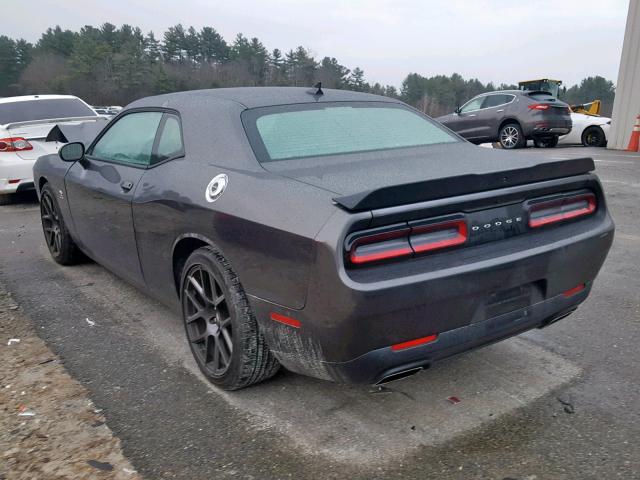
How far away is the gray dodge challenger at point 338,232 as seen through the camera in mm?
2037

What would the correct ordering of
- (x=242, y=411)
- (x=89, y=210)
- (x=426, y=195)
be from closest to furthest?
(x=426, y=195)
(x=242, y=411)
(x=89, y=210)

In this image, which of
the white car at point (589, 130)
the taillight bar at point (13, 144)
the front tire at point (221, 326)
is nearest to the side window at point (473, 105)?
the white car at point (589, 130)

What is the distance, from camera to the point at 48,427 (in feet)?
8.06

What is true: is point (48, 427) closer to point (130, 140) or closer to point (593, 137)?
point (130, 140)

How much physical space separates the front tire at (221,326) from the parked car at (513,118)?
→ 12.1m

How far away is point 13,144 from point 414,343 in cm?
698

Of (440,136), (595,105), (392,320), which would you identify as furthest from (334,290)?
(595,105)

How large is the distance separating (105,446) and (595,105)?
901 inches

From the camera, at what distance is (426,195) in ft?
6.90

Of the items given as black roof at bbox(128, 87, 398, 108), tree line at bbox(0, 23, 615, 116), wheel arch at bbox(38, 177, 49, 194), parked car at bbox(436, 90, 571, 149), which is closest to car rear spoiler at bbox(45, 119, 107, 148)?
wheel arch at bbox(38, 177, 49, 194)

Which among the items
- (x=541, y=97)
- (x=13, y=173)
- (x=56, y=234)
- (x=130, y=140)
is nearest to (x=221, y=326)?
(x=130, y=140)

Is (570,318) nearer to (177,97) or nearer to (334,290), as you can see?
(334,290)

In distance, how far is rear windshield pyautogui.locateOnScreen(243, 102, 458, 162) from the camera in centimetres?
279

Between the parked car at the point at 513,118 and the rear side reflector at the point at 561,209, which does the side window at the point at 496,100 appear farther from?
Result: the rear side reflector at the point at 561,209
